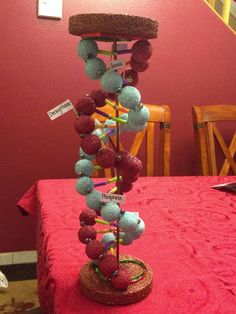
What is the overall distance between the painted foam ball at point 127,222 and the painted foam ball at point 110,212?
0.01m

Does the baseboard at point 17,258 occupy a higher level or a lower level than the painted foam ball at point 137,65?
lower

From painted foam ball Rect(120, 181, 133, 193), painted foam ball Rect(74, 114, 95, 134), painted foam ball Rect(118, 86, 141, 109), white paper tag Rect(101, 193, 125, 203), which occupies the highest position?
painted foam ball Rect(118, 86, 141, 109)

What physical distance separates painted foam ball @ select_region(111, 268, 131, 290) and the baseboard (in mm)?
1563

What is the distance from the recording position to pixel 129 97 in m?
0.54

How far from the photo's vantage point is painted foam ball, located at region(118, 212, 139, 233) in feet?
1.88

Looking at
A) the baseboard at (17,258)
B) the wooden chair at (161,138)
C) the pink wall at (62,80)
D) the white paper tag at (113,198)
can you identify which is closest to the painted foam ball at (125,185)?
the white paper tag at (113,198)

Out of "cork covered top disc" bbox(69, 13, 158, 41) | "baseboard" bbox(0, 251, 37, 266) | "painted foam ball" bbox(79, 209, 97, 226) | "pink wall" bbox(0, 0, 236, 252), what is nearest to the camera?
"cork covered top disc" bbox(69, 13, 158, 41)

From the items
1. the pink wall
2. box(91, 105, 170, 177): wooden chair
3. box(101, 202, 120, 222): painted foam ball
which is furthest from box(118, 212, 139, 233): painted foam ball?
the pink wall

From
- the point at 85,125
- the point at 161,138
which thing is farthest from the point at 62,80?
the point at 85,125

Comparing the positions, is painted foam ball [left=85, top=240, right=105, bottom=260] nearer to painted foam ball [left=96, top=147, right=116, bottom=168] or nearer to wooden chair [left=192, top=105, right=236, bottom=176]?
painted foam ball [left=96, top=147, right=116, bottom=168]

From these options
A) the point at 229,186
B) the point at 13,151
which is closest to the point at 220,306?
the point at 229,186

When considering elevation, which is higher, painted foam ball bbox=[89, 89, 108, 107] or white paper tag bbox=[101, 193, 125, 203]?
painted foam ball bbox=[89, 89, 108, 107]

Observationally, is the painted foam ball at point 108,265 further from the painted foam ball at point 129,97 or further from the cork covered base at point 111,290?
the painted foam ball at point 129,97

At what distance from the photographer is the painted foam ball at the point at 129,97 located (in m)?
0.54
